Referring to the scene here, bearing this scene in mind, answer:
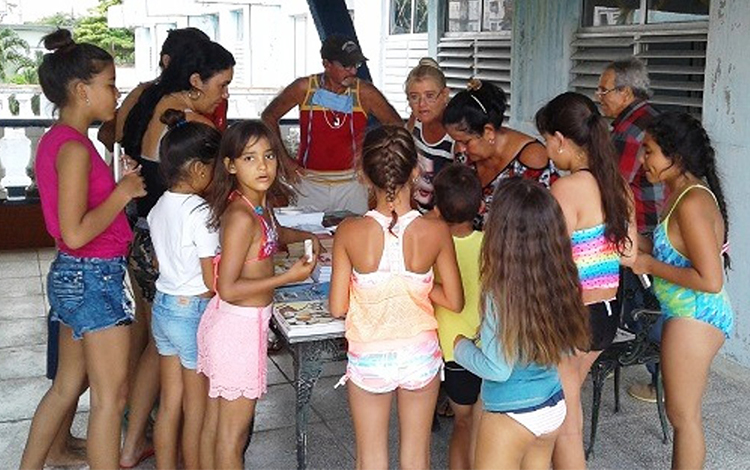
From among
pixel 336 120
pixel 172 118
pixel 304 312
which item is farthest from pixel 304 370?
pixel 336 120

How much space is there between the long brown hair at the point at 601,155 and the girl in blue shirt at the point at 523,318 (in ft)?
1.16

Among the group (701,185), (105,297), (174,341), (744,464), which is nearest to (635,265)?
(701,185)

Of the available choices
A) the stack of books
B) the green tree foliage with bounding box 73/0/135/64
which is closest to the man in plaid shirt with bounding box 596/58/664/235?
the stack of books

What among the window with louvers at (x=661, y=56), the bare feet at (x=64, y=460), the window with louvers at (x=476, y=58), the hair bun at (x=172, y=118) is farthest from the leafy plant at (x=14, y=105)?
the hair bun at (x=172, y=118)

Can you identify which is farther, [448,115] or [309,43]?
[309,43]

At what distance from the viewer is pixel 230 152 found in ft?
7.84

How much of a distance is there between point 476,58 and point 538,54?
3.92ft

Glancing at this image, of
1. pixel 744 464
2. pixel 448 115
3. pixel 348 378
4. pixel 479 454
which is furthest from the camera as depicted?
pixel 744 464

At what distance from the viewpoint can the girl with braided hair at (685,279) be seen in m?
2.47

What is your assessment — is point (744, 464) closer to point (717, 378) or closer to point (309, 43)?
point (717, 378)

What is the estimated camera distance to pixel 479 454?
2170mm

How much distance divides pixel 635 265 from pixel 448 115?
85 cm

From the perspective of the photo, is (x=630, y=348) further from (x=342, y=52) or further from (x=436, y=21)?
(x=436, y=21)

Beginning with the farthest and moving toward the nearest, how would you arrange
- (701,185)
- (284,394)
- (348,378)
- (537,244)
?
(284,394) → (701,185) → (348,378) → (537,244)
